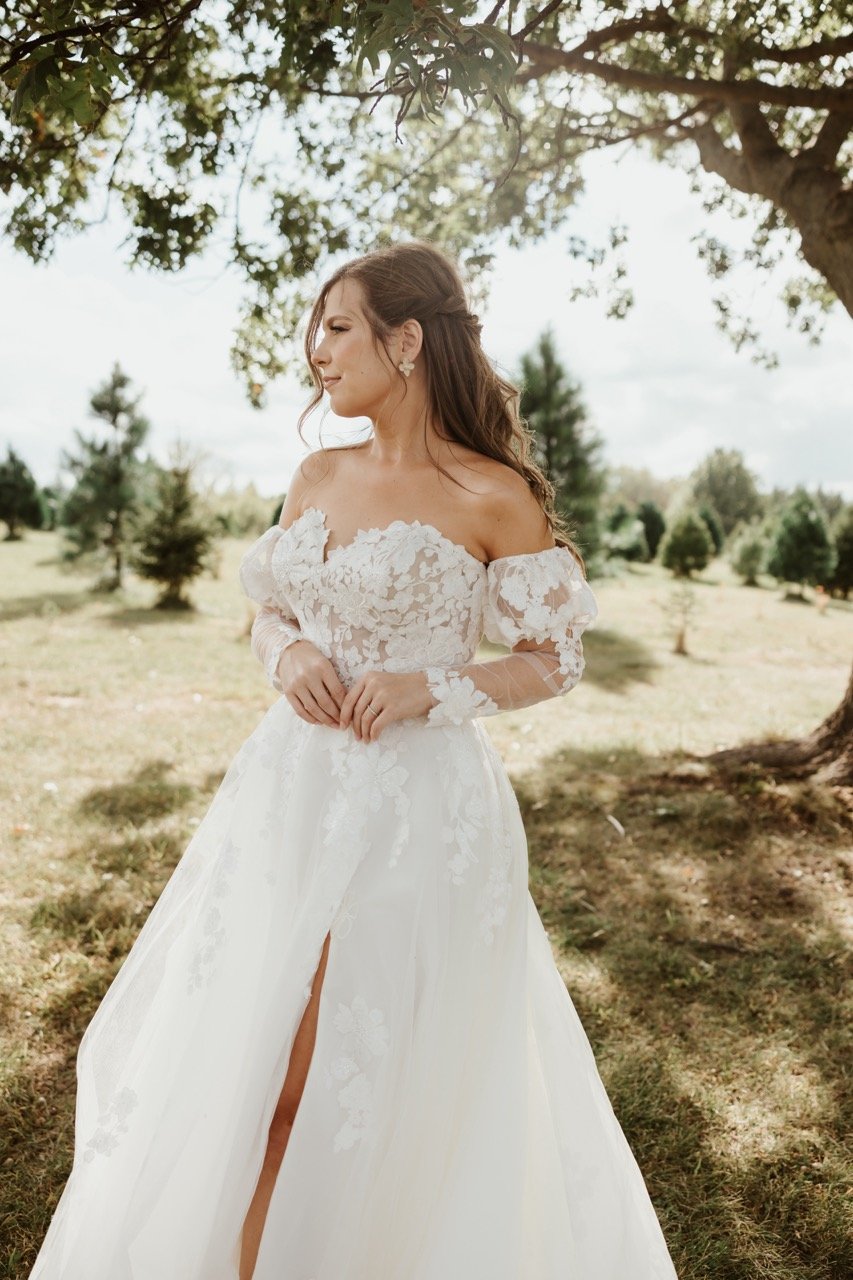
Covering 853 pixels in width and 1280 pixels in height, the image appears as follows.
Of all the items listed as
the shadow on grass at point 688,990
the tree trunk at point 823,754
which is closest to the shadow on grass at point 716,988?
the shadow on grass at point 688,990

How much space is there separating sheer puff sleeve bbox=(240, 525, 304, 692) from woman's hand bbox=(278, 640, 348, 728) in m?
0.17

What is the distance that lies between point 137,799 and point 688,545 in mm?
23537

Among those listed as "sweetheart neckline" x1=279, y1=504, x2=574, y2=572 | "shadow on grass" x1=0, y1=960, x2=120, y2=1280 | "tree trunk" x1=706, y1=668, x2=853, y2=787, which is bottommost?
"shadow on grass" x1=0, y1=960, x2=120, y2=1280

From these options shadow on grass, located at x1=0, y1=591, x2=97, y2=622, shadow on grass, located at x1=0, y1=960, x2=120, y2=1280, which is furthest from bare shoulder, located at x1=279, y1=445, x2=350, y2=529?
shadow on grass, located at x1=0, y1=591, x2=97, y2=622

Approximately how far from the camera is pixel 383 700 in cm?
230

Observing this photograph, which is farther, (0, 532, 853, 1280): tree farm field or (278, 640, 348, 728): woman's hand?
(0, 532, 853, 1280): tree farm field

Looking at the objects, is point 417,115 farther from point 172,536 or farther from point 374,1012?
point 172,536

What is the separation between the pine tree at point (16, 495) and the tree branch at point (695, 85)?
110ft

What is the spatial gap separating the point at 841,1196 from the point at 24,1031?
10.5 ft

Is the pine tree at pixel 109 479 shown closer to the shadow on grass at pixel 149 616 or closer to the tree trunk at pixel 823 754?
the shadow on grass at pixel 149 616

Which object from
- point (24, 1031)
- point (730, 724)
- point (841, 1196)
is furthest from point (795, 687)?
point (24, 1031)

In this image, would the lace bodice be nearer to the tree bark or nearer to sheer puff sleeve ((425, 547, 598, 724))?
sheer puff sleeve ((425, 547, 598, 724))

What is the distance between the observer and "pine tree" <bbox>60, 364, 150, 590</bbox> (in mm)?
19094

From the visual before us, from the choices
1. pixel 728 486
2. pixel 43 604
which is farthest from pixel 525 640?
pixel 728 486
